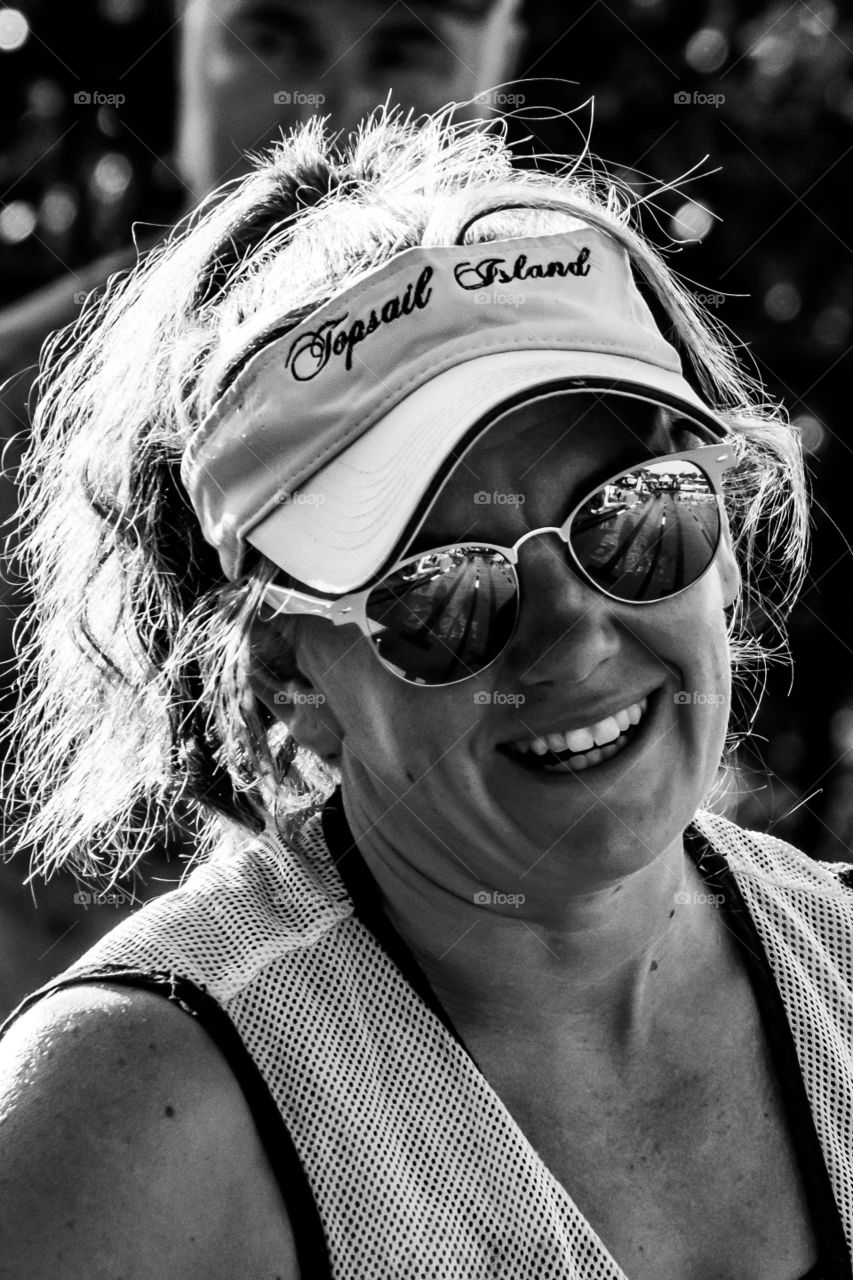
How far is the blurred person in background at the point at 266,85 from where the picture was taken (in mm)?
3145

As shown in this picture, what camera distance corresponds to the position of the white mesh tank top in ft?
4.93

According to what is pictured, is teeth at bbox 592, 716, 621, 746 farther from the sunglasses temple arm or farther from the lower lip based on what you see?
the sunglasses temple arm

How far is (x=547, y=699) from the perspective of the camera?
62.8 inches

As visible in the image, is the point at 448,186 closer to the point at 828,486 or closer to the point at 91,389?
the point at 91,389

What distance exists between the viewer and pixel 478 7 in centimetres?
320

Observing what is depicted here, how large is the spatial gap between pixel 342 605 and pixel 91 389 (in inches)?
A: 29.3

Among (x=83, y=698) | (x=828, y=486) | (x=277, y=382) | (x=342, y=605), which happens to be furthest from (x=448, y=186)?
(x=828, y=486)

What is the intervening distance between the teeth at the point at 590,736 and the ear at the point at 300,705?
26 cm

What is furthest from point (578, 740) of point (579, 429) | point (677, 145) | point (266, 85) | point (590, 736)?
point (677, 145)

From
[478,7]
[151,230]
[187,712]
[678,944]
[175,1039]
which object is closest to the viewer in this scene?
[175,1039]

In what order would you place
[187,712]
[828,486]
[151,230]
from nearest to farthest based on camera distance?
1. [187,712]
2. [151,230]
3. [828,486]

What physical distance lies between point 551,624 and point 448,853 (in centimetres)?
29

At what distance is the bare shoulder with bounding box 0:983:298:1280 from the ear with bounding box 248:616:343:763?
378 mm

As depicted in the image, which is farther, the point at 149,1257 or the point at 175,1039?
the point at 175,1039
